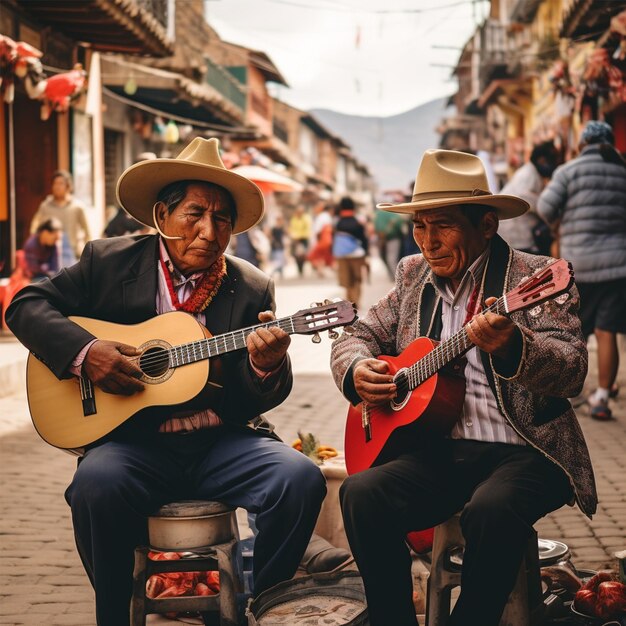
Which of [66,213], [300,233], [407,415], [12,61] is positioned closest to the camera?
[407,415]

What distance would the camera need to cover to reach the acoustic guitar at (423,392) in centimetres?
313

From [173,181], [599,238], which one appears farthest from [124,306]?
[599,238]

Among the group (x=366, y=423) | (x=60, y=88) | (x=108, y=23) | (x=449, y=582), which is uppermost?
(x=108, y=23)

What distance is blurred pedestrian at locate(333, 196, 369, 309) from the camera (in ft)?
53.5

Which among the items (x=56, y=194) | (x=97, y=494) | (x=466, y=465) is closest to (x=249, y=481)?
(x=97, y=494)

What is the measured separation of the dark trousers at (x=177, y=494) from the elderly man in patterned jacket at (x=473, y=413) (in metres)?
0.20

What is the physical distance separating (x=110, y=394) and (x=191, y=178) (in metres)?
0.86

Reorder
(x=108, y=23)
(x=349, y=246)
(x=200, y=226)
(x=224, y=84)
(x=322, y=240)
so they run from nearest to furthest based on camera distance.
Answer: (x=200, y=226) → (x=108, y=23) → (x=349, y=246) → (x=322, y=240) → (x=224, y=84)

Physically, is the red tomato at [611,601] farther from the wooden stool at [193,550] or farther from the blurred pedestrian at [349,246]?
the blurred pedestrian at [349,246]

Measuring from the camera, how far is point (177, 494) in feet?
12.1

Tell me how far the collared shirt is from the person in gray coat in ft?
13.9

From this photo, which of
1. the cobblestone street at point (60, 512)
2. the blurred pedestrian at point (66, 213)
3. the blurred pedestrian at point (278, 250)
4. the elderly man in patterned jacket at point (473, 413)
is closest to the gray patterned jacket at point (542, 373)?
the elderly man in patterned jacket at point (473, 413)

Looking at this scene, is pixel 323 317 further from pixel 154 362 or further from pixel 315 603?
→ pixel 315 603

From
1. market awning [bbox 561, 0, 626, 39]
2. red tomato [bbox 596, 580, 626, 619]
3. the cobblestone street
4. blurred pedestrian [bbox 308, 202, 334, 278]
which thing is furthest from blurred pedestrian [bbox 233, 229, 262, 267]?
red tomato [bbox 596, 580, 626, 619]
